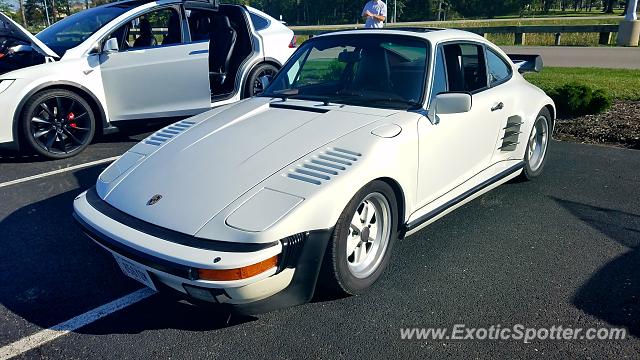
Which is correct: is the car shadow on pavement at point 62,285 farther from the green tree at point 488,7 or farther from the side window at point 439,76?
the green tree at point 488,7

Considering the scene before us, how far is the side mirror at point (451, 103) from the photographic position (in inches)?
126

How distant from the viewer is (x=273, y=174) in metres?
2.73

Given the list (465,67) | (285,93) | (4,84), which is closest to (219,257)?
(285,93)

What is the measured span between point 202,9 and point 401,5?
75.7 m

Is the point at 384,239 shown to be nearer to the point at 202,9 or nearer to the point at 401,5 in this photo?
the point at 202,9

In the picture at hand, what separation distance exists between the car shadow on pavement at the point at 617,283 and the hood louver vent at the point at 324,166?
1582 mm

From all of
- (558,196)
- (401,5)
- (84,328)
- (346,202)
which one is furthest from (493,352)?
(401,5)

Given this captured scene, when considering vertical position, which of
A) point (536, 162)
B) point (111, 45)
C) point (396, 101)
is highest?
point (111, 45)

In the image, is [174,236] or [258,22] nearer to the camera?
[174,236]

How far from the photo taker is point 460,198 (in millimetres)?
3695

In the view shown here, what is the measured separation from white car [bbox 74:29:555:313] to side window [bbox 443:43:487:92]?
0.01m

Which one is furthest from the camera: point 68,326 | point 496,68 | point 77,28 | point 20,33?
point 77,28

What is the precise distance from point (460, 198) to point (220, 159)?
5.98 ft

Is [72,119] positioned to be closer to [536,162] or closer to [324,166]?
[324,166]
